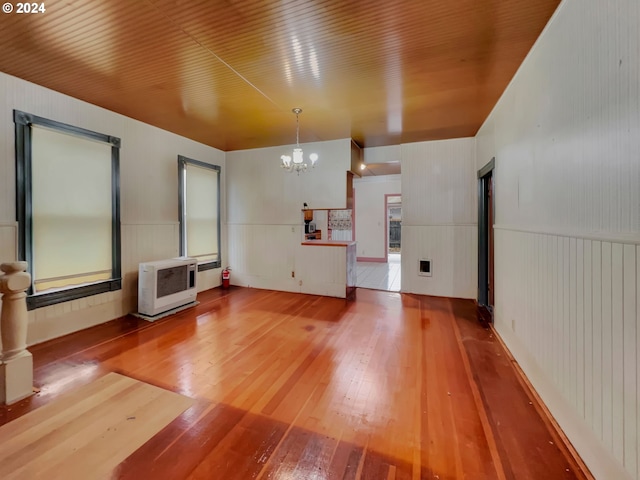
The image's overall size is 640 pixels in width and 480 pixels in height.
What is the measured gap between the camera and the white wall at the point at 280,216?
5.07 m

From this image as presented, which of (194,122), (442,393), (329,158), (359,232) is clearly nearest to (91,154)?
(194,122)

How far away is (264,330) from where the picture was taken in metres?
3.49

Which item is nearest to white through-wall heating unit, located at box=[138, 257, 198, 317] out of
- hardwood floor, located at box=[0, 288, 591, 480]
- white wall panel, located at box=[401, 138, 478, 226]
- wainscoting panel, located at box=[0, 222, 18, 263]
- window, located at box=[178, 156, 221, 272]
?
hardwood floor, located at box=[0, 288, 591, 480]

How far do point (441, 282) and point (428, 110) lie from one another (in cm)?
285

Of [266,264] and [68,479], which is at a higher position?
[266,264]

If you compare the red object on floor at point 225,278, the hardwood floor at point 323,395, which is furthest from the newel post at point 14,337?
the red object on floor at point 225,278

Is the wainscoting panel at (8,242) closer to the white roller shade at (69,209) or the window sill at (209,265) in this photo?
the white roller shade at (69,209)

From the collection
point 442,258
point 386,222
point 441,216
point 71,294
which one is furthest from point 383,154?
point 71,294

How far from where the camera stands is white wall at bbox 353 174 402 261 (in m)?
9.12

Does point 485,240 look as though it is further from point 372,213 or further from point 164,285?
point 372,213

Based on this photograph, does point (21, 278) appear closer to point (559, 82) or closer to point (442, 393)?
point (442, 393)

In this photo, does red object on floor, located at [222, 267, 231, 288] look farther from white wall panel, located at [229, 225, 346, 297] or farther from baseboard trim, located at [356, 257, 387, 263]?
baseboard trim, located at [356, 257, 387, 263]

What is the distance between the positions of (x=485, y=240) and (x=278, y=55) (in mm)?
3825

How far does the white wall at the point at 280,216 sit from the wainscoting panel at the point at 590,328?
3.13 meters
